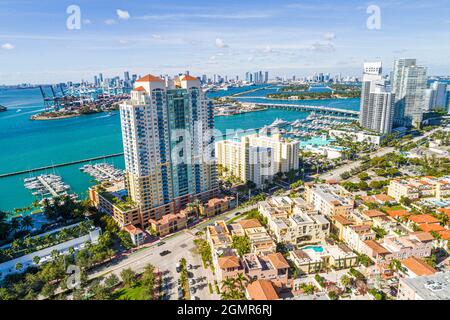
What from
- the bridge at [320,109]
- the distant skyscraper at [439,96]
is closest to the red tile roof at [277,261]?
the bridge at [320,109]

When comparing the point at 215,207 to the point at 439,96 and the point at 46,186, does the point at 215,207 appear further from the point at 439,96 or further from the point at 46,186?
the point at 439,96

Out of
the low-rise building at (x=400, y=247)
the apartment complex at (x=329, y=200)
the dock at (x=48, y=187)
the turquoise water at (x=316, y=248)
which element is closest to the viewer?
the low-rise building at (x=400, y=247)

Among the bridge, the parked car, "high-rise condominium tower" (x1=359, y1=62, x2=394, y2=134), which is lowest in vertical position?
the parked car

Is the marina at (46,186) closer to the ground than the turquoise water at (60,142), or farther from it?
closer to the ground

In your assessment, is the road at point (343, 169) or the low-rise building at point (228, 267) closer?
the low-rise building at point (228, 267)

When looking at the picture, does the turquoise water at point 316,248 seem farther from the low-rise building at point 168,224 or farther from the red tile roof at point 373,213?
the low-rise building at point 168,224

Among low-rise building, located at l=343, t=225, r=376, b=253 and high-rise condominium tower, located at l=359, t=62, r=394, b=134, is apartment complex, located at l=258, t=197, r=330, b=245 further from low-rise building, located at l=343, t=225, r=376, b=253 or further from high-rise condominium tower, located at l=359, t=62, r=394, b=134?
high-rise condominium tower, located at l=359, t=62, r=394, b=134

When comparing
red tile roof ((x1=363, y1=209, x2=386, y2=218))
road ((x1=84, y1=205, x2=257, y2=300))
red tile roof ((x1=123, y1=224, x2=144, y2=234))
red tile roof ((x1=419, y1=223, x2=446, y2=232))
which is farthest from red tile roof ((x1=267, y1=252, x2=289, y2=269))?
red tile roof ((x1=419, y1=223, x2=446, y2=232))
